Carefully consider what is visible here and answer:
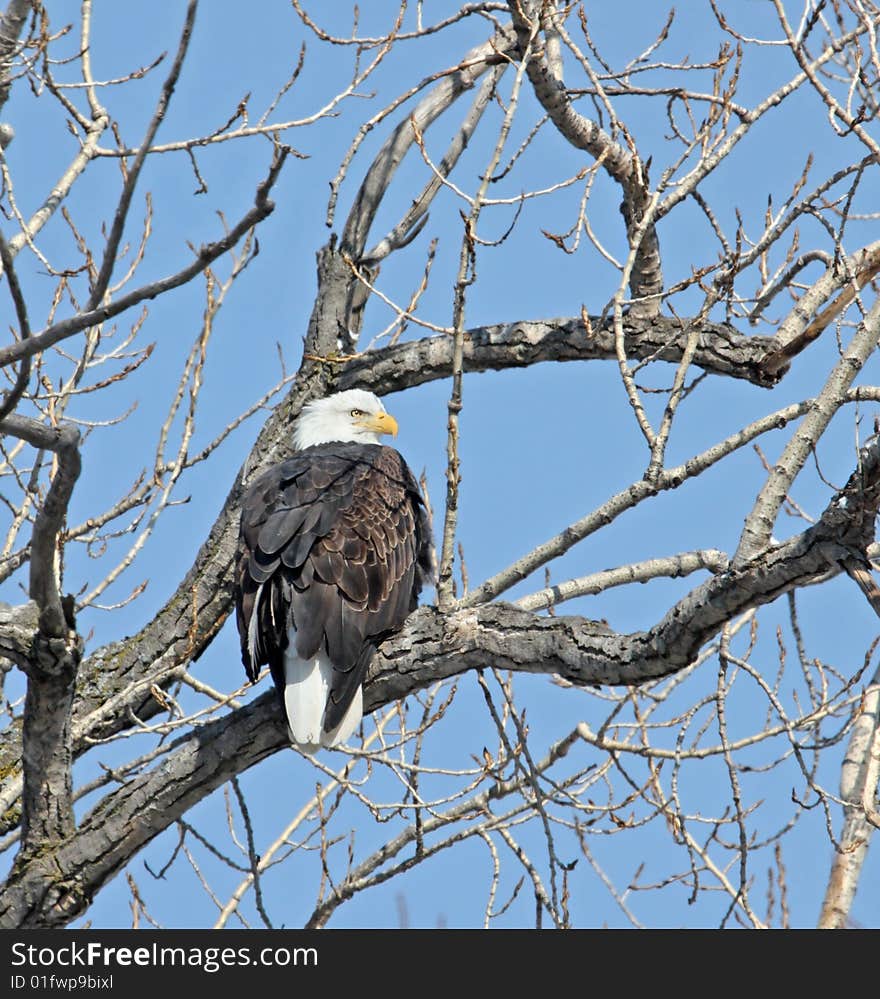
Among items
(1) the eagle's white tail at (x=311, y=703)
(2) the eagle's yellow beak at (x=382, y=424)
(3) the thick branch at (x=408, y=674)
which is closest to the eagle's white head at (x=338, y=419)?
(2) the eagle's yellow beak at (x=382, y=424)

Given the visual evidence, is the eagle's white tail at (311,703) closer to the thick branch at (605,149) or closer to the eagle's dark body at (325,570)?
the eagle's dark body at (325,570)

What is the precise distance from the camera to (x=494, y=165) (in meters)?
3.71

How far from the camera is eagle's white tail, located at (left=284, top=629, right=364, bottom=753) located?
4207 millimetres

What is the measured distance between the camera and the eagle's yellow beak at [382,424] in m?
5.97

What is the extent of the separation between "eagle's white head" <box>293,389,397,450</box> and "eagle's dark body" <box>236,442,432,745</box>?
0.62 m

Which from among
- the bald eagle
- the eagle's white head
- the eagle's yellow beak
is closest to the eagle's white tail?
the bald eagle

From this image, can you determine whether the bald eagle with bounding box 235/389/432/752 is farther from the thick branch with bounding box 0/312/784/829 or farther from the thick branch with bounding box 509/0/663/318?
the thick branch with bounding box 509/0/663/318

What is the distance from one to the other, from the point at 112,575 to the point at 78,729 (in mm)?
787

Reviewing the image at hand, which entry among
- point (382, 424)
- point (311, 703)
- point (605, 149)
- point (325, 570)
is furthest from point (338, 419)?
point (311, 703)

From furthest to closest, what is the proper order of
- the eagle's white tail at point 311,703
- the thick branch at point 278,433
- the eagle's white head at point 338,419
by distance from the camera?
1. the eagle's white head at point 338,419
2. the thick branch at point 278,433
3. the eagle's white tail at point 311,703

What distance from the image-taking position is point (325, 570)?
4.59 metres

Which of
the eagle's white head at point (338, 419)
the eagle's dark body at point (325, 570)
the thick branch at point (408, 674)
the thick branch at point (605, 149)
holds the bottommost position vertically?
the thick branch at point (408, 674)
